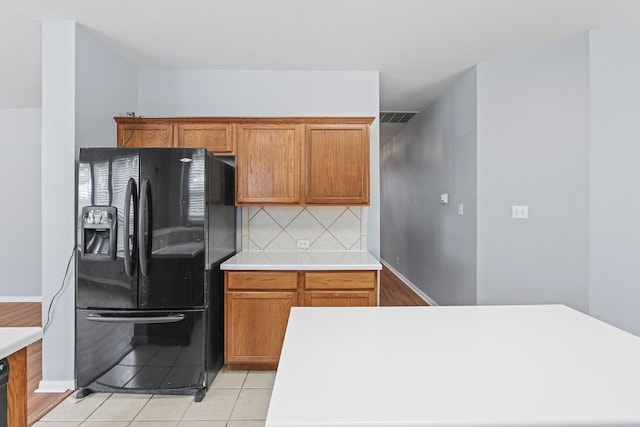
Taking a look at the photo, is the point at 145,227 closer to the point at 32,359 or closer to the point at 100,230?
the point at 100,230

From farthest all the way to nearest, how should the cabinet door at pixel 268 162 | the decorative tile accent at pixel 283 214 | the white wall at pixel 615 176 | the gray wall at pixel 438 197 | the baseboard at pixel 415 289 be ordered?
the baseboard at pixel 415 289 → the gray wall at pixel 438 197 → the decorative tile accent at pixel 283 214 → the cabinet door at pixel 268 162 → the white wall at pixel 615 176

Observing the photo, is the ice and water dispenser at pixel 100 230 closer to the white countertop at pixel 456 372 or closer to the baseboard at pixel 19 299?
the white countertop at pixel 456 372

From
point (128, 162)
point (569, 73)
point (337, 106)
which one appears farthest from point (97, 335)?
point (569, 73)

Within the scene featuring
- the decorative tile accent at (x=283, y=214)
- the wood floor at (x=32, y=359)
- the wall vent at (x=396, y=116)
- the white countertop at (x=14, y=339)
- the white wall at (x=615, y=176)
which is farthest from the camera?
the wall vent at (x=396, y=116)

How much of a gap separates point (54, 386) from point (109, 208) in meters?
1.39

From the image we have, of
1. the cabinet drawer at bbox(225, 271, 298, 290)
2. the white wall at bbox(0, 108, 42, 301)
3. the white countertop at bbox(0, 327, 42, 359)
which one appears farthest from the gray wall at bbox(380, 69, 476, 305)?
the white wall at bbox(0, 108, 42, 301)

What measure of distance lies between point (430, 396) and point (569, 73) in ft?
10.1

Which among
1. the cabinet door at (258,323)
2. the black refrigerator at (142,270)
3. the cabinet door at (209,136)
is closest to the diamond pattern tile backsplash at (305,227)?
the cabinet door at (209,136)

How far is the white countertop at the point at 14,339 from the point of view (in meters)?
0.94

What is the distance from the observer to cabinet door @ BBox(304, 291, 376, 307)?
2.45 meters

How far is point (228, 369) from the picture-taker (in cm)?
256

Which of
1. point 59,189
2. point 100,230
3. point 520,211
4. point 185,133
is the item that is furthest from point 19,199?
point 520,211

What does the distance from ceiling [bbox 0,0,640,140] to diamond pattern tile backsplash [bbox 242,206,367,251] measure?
1.42 m

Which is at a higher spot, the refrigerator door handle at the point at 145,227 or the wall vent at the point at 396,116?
the wall vent at the point at 396,116
